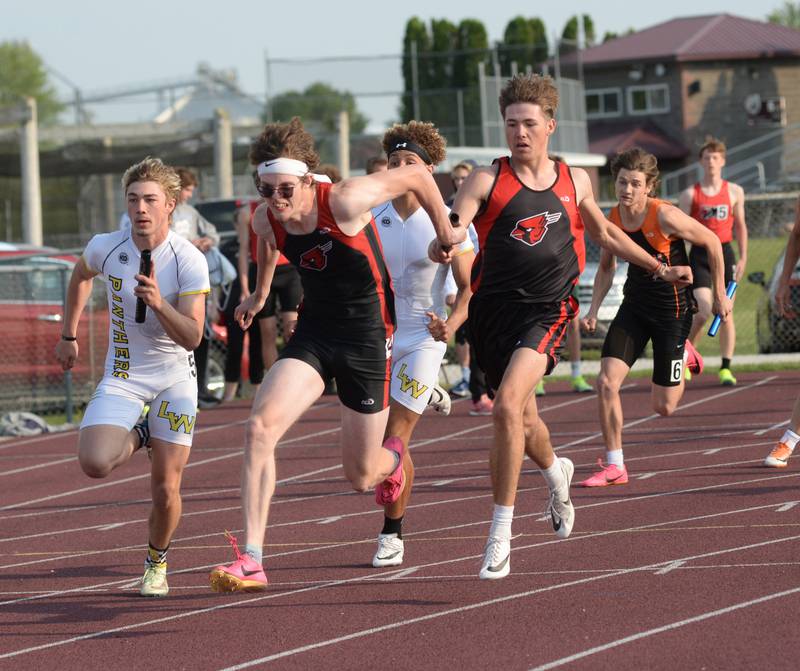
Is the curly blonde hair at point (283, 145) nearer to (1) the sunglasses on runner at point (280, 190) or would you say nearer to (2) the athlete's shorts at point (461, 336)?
(1) the sunglasses on runner at point (280, 190)

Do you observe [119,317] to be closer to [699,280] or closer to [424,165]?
[424,165]

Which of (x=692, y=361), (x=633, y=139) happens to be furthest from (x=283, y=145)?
(x=633, y=139)

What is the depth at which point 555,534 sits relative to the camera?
8055 mm

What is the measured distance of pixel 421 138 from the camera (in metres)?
7.94

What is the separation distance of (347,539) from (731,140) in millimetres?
51986

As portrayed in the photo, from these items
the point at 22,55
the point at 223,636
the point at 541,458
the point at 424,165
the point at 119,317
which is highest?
the point at 22,55

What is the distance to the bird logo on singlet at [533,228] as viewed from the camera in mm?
7156

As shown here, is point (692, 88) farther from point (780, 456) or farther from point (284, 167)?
point (284, 167)

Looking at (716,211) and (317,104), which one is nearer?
(716,211)

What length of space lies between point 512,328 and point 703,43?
54211 millimetres

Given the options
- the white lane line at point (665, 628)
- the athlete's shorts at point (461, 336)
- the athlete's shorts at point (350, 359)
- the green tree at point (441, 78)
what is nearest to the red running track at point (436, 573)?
the white lane line at point (665, 628)

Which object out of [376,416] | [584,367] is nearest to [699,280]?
[584,367]

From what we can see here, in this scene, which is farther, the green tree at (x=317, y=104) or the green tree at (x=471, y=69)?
the green tree at (x=471, y=69)

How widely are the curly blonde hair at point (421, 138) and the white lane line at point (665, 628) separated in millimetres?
2937
